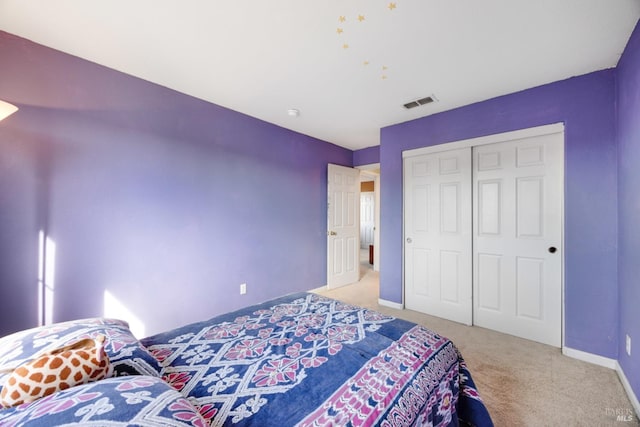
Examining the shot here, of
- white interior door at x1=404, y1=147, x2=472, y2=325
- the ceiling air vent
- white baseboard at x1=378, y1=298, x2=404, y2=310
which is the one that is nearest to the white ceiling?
the ceiling air vent

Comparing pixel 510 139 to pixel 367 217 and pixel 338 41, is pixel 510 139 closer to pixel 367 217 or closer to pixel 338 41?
pixel 338 41

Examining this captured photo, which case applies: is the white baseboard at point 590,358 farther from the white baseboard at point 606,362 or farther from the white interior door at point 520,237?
the white interior door at point 520,237

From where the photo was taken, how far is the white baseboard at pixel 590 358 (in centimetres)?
200

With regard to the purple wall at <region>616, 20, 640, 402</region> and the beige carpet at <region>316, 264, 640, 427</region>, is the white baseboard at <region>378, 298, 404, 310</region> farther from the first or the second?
the purple wall at <region>616, 20, 640, 402</region>

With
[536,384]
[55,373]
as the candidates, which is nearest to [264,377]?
[55,373]

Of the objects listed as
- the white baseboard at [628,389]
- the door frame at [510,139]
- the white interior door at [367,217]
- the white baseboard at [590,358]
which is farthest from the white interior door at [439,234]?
the white interior door at [367,217]

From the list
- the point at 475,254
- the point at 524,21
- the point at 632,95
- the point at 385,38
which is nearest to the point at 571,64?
the point at 632,95

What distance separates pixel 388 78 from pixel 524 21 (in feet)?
3.11

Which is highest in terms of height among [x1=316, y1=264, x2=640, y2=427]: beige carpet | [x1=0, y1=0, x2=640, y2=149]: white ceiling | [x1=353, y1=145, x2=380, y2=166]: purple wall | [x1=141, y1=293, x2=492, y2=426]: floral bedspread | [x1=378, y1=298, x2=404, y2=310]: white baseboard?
[x1=0, y1=0, x2=640, y2=149]: white ceiling

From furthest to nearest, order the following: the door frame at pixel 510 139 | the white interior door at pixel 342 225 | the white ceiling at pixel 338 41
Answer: the white interior door at pixel 342 225 < the door frame at pixel 510 139 < the white ceiling at pixel 338 41

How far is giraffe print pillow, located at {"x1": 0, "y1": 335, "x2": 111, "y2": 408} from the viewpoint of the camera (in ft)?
2.29

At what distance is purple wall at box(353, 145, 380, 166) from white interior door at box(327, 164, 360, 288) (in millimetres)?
188

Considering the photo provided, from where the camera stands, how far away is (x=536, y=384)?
5.98ft

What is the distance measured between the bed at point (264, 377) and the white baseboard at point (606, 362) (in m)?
1.31
